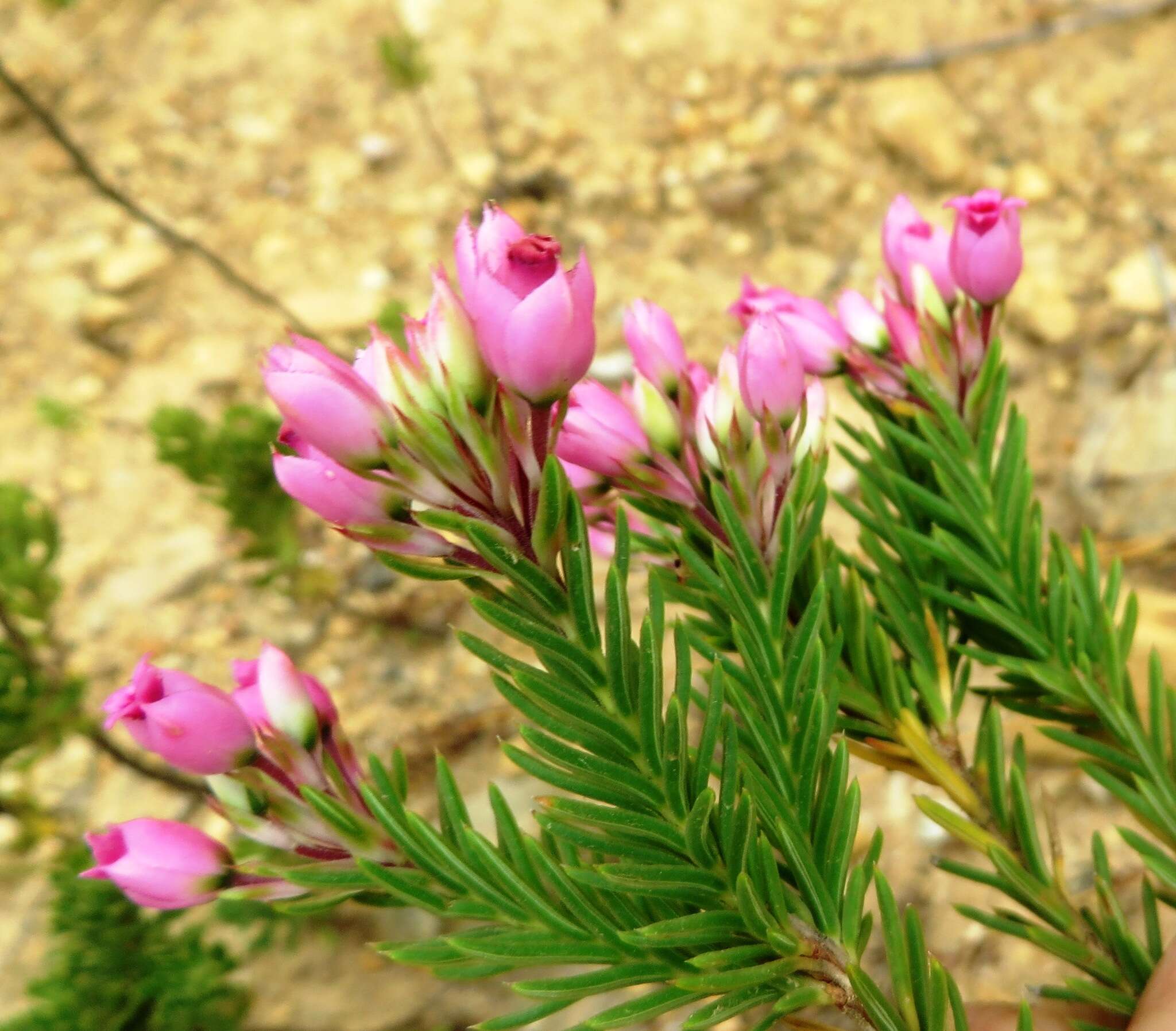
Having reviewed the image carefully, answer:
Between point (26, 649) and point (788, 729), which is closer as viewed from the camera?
point (788, 729)

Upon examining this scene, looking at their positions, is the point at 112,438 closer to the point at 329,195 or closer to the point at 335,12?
the point at 329,195

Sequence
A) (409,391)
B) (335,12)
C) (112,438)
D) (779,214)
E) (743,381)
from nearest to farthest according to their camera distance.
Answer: (409,391) < (743,381) < (112,438) < (779,214) < (335,12)

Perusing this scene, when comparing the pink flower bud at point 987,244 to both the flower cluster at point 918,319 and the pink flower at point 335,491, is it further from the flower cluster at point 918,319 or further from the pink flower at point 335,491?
the pink flower at point 335,491

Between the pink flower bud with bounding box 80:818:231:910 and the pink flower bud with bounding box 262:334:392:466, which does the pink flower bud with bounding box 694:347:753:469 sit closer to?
the pink flower bud with bounding box 262:334:392:466

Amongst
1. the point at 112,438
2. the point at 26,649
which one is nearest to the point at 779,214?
the point at 112,438

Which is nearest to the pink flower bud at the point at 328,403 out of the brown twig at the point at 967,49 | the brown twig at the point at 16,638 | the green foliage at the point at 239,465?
the brown twig at the point at 16,638

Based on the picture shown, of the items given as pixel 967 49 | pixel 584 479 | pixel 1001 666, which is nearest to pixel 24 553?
pixel 584 479

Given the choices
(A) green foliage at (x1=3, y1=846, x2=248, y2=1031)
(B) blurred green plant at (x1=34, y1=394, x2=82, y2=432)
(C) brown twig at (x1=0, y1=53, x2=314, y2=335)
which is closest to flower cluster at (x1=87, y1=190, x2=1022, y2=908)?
(A) green foliage at (x1=3, y1=846, x2=248, y2=1031)
